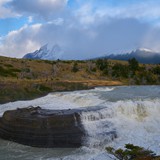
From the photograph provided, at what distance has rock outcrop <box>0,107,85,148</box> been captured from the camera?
2530cm

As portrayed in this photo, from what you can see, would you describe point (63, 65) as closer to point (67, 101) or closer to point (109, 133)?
point (67, 101)

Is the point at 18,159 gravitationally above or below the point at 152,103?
below

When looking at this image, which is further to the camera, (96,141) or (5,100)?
(5,100)

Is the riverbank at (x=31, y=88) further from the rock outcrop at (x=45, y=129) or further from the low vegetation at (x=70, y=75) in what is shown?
the rock outcrop at (x=45, y=129)

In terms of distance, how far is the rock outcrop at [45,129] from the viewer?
25297mm

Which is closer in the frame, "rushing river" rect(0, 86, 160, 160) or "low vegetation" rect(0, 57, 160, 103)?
"rushing river" rect(0, 86, 160, 160)

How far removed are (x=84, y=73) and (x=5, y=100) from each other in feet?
112

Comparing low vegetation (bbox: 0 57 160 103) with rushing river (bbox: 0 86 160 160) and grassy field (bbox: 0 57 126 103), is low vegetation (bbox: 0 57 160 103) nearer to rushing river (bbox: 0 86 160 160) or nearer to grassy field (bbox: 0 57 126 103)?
grassy field (bbox: 0 57 126 103)

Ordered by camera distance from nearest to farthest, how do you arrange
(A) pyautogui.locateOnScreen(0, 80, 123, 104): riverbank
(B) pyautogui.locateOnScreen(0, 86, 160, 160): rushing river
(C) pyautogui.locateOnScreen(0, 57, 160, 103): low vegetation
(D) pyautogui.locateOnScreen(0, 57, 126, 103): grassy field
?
(B) pyautogui.locateOnScreen(0, 86, 160, 160): rushing river → (A) pyautogui.locateOnScreen(0, 80, 123, 104): riverbank → (D) pyautogui.locateOnScreen(0, 57, 126, 103): grassy field → (C) pyautogui.locateOnScreen(0, 57, 160, 103): low vegetation

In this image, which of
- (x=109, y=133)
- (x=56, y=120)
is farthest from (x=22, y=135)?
(x=109, y=133)

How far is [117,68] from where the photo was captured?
80.4 m

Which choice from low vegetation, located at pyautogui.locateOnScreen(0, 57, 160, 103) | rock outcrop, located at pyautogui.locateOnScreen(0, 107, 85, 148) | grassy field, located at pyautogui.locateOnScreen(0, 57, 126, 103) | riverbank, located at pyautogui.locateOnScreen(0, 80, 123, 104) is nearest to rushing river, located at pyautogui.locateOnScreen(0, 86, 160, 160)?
rock outcrop, located at pyautogui.locateOnScreen(0, 107, 85, 148)

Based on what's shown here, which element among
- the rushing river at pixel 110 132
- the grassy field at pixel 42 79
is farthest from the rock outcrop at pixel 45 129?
the grassy field at pixel 42 79

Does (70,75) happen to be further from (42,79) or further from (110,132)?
(110,132)
